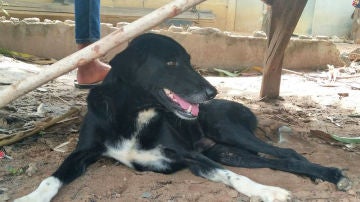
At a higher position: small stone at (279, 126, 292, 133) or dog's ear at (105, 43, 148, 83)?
dog's ear at (105, 43, 148, 83)

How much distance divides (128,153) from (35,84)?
0.73 metres

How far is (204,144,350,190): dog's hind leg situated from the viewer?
2.55 m

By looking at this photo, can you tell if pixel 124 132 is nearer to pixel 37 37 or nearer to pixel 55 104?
pixel 55 104

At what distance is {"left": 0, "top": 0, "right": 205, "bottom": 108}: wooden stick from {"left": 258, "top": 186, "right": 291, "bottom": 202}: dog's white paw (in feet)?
3.41

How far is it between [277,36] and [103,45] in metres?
2.61

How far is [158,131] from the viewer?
2.81 metres

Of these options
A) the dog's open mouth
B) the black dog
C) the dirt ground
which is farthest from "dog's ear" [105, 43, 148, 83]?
the dirt ground

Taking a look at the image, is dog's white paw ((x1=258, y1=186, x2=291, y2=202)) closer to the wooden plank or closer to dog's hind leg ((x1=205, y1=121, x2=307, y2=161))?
dog's hind leg ((x1=205, y1=121, x2=307, y2=161))

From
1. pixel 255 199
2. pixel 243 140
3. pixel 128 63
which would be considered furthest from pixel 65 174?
pixel 243 140

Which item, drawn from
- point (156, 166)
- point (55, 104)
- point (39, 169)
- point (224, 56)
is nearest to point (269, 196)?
point (156, 166)

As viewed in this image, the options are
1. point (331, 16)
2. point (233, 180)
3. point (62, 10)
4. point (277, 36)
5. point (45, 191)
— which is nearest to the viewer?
point (45, 191)

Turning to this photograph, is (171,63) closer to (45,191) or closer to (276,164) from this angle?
(276,164)

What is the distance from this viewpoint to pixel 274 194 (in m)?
2.31

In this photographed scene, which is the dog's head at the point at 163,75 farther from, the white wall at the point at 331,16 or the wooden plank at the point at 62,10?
the white wall at the point at 331,16
